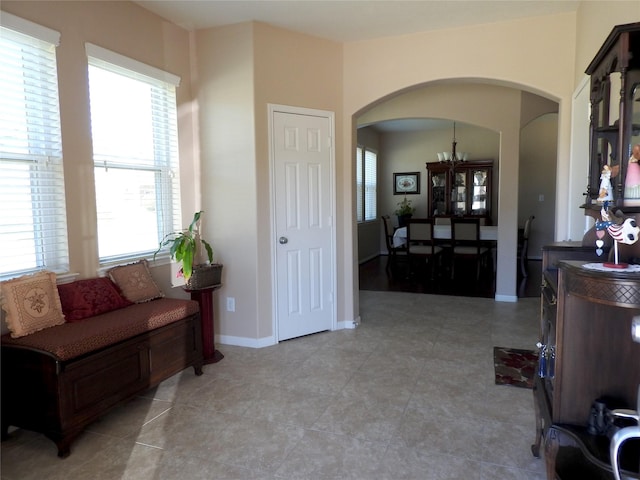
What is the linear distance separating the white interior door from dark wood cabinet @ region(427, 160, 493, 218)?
203 inches

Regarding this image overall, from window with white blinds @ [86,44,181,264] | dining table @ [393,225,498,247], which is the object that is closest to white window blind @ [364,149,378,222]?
dining table @ [393,225,498,247]

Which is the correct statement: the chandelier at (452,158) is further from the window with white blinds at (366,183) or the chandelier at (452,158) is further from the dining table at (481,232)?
the dining table at (481,232)

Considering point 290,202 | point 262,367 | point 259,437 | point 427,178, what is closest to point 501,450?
point 259,437

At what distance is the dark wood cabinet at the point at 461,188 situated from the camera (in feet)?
27.6

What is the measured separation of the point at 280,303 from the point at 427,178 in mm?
6141

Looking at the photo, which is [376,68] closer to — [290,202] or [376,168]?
[290,202]

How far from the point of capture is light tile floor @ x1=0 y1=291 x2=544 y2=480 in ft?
6.84

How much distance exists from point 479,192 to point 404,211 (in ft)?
5.04

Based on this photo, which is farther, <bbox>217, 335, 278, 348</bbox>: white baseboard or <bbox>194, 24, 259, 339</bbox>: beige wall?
<bbox>217, 335, 278, 348</bbox>: white baseboard

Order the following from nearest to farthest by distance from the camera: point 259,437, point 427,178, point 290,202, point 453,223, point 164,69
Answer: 1. point 259,437
2. point 164,69
3. point 290,202
4. point 453,223
5. point 427,178

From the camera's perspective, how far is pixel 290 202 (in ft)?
12.8

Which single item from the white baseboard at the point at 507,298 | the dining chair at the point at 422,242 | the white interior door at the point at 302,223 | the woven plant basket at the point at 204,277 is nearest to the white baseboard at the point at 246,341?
the white interior door at the point at 302,223

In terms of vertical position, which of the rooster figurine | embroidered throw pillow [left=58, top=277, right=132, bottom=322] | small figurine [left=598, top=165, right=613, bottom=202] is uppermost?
small figurine [left=598, top=165, right=613, bottom=202]

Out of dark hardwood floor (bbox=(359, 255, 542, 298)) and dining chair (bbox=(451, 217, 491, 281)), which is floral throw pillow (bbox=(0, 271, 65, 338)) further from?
dining chair (bbox=(451, 217, 491, 281))
